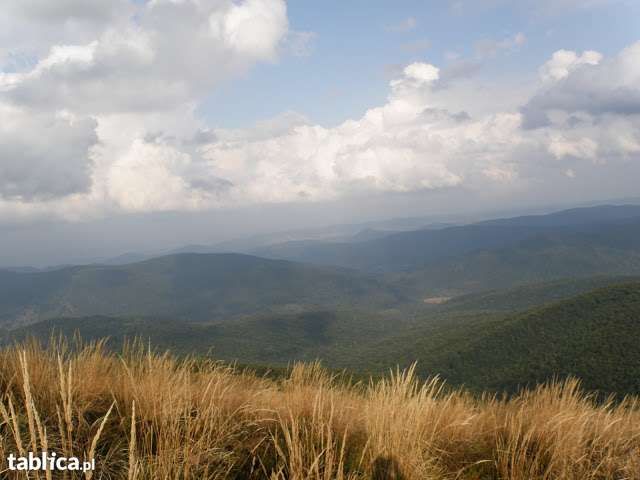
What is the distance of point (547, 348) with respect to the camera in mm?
76812

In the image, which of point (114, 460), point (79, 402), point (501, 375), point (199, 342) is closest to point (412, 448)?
point (114, 460)

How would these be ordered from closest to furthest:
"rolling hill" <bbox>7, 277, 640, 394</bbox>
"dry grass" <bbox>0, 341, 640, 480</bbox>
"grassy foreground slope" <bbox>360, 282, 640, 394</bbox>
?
→ 1. "dry grass" <bbox>0, 341, 640, 480</bbox>
2. "grassy foreground slope" <bbox>360, 282, 640, 394</bbox>
3. "rolling hill" <bbox>7, 277, 640, 394</bbox>

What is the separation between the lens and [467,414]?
15.4 feet

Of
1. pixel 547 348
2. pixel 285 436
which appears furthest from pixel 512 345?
pixel 285 436

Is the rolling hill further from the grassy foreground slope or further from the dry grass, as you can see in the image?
the dry grass

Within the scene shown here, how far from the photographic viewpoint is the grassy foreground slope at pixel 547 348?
192 feet

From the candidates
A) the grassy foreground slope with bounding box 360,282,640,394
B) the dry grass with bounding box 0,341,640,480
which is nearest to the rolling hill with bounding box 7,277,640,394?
the grassy foreground slope with bounding box 360,282,640,394

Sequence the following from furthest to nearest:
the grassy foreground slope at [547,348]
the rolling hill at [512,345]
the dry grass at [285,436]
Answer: the rolling hill at [512,345], the grassy foreground slope at [547,348], the dry grass at [285,436]

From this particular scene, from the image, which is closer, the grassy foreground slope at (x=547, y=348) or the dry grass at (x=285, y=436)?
the dry grass at (x=285, y=436)

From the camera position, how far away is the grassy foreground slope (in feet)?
192

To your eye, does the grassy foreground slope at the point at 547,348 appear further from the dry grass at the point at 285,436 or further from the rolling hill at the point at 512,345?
the dry grass at the point at 285,436

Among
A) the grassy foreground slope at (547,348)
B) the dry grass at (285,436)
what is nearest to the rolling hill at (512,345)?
the grassy foreground slope at (547,348)

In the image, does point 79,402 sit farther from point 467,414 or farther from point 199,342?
point 199,342

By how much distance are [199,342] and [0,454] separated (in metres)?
157
